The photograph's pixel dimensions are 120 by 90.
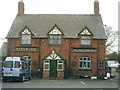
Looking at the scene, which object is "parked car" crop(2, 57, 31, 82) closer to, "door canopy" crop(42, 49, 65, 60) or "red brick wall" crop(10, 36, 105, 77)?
"door canopy" crop(42, 49, 65, 60)

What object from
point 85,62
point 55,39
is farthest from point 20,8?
point 85,62

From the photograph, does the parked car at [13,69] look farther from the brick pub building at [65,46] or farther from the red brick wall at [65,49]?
the red brick wall at [65,49]

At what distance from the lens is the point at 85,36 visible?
35062 millimetres

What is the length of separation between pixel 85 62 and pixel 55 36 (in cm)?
563

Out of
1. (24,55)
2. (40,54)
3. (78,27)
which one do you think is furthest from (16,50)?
(78,27)

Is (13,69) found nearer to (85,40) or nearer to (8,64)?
(8,64)

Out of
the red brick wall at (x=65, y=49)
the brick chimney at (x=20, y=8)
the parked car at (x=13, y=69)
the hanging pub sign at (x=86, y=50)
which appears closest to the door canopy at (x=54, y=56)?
the red brick wall at (x=65, y=49)

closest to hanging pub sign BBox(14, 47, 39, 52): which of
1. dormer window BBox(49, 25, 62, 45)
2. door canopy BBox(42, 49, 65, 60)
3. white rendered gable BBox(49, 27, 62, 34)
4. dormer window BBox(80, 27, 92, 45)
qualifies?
dormer window BBox(49, 25, 62, 45)

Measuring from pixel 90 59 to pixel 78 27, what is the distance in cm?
556

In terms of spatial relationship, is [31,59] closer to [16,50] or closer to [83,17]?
[16,50]

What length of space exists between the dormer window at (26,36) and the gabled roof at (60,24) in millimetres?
881

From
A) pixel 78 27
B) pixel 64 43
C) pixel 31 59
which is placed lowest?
pixel 31 59

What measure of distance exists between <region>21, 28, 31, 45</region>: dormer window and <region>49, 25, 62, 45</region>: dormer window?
317cm

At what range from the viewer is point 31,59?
35.1 m
